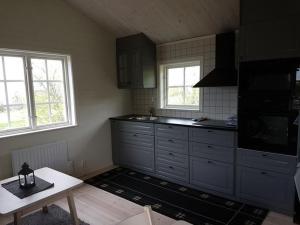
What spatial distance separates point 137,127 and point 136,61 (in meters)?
1.09

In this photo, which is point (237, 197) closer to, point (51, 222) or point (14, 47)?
point (51, 222)

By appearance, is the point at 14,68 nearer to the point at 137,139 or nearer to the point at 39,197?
the point at 39,197

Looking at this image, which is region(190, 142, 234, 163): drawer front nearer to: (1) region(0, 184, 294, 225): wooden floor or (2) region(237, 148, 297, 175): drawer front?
(2) region(237, 148, 297, 175): drawer front

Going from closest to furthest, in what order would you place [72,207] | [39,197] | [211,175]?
[39,197] < [72,207] < [211,175]

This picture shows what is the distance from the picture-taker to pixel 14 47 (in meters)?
2.69

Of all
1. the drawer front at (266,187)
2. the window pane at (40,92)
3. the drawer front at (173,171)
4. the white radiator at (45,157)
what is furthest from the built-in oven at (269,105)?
the window pane at (40,92)

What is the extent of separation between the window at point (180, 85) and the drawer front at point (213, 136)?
28.7 inches

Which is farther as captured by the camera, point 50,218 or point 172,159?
point 172,159

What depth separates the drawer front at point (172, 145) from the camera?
3.02m

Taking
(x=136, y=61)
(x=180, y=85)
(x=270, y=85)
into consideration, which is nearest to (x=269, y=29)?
(x=270, y=85)

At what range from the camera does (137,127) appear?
138 inches

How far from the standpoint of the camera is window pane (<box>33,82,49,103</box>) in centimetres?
303

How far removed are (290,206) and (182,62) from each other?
239 centimetres

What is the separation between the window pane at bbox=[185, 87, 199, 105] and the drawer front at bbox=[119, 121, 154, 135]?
78 centimetres
